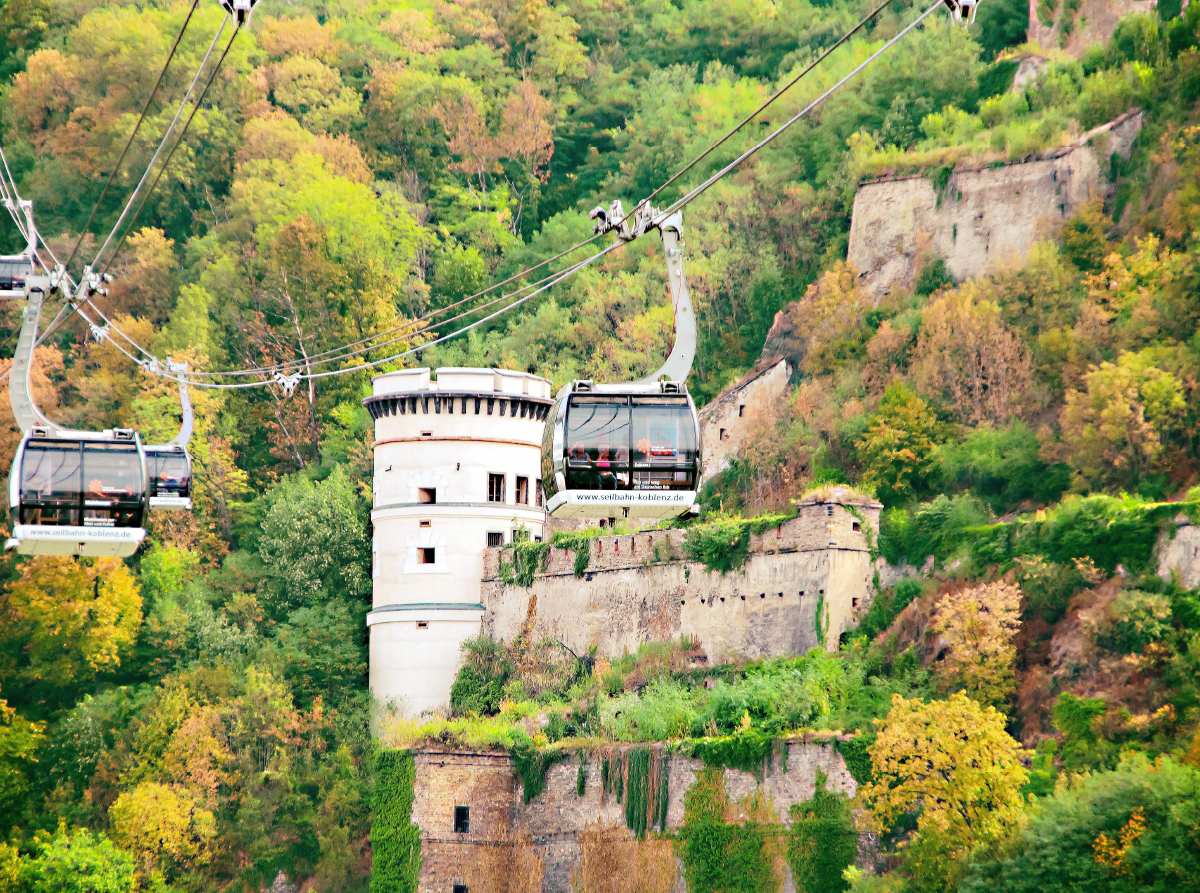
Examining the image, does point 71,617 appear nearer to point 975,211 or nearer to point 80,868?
point 80,868

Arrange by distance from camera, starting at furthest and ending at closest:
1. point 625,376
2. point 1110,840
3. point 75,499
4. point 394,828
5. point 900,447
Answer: point 625,376
point 900,447
point 394,828
point 1110,840
point 75,499

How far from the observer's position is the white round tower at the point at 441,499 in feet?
210

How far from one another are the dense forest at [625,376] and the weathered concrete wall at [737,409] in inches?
26.6

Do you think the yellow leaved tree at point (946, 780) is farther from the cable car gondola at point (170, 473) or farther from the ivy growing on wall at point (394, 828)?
Result: the cable car gondola at point (170, 473)

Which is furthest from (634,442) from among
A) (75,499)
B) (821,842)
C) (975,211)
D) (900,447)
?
(975,211)

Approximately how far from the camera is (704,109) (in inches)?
3590

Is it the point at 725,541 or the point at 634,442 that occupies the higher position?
the point at 634,442

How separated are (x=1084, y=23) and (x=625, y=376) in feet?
67.6

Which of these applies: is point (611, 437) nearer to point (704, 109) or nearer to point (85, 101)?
point (704, 109)

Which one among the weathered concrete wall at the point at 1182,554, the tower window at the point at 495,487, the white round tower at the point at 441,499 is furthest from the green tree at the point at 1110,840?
the tower window at the point at 495,487

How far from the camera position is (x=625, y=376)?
7412cm

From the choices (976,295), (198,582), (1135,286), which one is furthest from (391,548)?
A: (1135,286)

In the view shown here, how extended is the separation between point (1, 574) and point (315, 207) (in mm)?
22886

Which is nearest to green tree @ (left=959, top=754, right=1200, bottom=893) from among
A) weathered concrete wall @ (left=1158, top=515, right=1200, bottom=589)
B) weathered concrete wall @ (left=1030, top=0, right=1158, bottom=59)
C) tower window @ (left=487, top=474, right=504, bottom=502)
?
weathered concrete wall @ (left=1158, top=515, right=1200, bottom=589)
